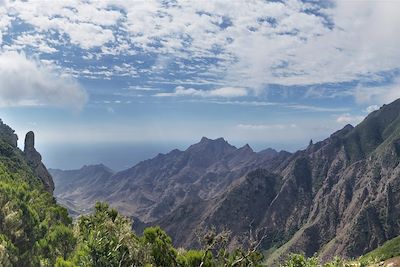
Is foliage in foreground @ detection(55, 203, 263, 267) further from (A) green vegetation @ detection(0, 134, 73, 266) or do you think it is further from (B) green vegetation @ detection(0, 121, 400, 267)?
(A) green vegetation @ detection(0, 134, 73, 266)

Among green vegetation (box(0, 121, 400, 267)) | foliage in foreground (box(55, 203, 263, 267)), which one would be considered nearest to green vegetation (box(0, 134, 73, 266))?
green vegetation (box(0, 121, 400, 267))

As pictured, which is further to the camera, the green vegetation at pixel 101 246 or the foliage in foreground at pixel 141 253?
the green vegetation at pixel 101 246

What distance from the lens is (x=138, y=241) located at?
181 feet

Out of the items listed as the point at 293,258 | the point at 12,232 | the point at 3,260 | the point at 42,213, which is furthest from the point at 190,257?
the point at 42,213

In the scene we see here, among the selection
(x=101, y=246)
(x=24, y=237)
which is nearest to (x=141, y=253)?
(x=101, y=246)

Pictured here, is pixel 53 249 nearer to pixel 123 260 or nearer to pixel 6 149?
pixel 123 260

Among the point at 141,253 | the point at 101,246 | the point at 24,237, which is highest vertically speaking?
the point at 101,246

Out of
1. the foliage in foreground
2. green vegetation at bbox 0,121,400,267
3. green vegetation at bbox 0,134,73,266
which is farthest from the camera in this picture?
green vegetation at bbox 0,134,73,266

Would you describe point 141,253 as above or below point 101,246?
below

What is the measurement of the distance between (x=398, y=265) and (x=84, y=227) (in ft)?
558

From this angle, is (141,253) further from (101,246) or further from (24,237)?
(24,237)

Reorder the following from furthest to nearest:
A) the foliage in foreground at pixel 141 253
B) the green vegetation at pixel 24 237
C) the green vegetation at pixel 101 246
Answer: the green vegetation at pixel 24 237, the green vegetation at pixel 101 246, the foliage in foreground at pixel 141 253

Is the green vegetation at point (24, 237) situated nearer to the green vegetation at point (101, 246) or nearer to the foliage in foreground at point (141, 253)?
the green vegetation at point (101, 246)

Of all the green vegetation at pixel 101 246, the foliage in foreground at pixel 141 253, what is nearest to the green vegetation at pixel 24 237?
the green vegetation at pixel 101 246
